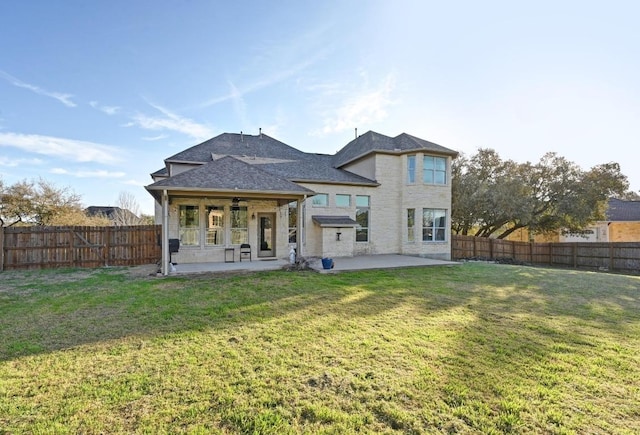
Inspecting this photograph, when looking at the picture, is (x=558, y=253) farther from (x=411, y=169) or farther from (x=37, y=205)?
(x=37, y=205)

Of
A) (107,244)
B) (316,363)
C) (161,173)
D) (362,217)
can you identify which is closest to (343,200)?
(362,217)

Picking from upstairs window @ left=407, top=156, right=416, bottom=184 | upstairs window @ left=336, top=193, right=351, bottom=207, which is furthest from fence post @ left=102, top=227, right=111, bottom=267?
upstairs window @ left=407, top=156, right=416, bottom=184

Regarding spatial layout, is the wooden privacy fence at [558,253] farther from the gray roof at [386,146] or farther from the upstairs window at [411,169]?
the gray roof at [386,146]

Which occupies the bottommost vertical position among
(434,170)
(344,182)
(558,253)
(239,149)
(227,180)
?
(558,253)

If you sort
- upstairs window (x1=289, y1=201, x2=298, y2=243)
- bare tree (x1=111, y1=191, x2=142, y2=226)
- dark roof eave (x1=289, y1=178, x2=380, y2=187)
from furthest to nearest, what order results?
1. bare tree (x1=111, y1=191, x2=142, y2=226)
2. dark roof eave (x1=289, y1=178, x2=380, y2=187)
3. upstairs window (x1=289, y1=201, x2=298, y2=243)

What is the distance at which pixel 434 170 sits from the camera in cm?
1616

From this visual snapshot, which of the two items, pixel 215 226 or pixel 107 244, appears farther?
pixel 215 226

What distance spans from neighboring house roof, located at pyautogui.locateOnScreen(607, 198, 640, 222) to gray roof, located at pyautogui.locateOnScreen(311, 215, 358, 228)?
27.8m

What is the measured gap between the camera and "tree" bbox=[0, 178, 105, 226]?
64.1 ft

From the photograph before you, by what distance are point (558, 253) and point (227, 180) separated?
21688 mm

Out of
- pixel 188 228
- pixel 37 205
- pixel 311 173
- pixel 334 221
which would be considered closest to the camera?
pixel 188 228

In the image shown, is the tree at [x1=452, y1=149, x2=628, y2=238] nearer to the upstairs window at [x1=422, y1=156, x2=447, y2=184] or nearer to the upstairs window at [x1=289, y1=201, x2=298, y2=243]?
the upstairs window at [x1=422, y1=156, x2=447, y2=184]

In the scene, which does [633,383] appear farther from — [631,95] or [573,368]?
[631,95]

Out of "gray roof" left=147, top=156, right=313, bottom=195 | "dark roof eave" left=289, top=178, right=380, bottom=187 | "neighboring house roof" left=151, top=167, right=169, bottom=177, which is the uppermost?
"neighboring house roof" left=151, top=167, right=169, bottom=177
